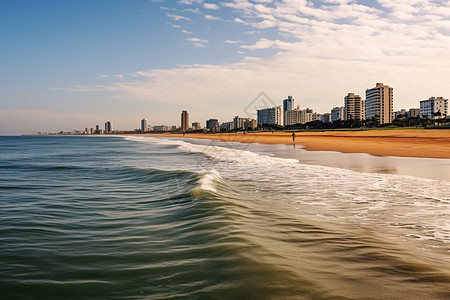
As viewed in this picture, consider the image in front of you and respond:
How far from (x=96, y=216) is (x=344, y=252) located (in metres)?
5.61

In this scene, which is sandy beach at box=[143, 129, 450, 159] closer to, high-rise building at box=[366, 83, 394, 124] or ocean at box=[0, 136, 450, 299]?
ocean at box=[0, 136, 450, 299]

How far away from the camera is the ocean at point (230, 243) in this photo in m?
3.75

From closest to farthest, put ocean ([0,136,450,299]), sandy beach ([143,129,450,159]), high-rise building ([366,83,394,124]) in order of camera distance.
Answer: ocean ([0,136,450,299])
sandy beach ([143,129,450,159])
high-rise building ([366,83,394,124])

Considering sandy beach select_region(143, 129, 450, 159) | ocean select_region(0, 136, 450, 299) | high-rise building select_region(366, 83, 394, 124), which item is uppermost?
high-rise building select_region(366, 83, 394, 124)

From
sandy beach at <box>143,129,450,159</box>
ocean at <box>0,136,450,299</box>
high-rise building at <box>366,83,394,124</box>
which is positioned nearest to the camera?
ocean at <box>0,136,450,299</box>

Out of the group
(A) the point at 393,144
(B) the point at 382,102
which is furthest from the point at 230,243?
(B) the point at 382,102

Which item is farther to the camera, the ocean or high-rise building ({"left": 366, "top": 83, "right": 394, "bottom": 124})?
high-rise building ({"left": 366, "top": 83, "right": 394, "bottom": 124})

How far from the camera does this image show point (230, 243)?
532cm

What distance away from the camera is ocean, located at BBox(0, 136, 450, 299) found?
3752 millimetres

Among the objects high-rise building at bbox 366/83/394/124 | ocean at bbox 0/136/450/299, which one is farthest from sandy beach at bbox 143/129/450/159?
high-rise building at bbox 366/83/394/124

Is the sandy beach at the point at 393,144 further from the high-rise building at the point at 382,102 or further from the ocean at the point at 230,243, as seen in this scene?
the high-rise building at the point at 382,102

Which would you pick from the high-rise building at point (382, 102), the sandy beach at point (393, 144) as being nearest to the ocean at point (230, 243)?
the sandy beach at point (393, 144)

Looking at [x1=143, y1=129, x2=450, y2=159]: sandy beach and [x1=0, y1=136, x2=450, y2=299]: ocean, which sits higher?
[x1=143, y1=129, x2=450, y2=159]: sandy beach

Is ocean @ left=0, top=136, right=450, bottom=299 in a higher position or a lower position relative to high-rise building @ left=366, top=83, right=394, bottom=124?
lower
